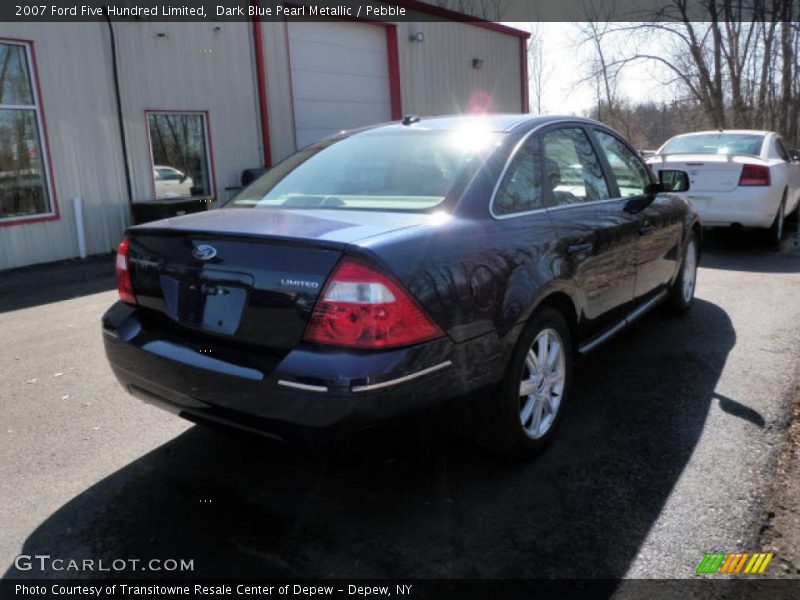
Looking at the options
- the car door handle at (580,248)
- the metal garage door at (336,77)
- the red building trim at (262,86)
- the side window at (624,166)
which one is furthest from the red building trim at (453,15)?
the car door handle at (580,248)

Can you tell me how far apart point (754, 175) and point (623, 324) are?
5.34 meters

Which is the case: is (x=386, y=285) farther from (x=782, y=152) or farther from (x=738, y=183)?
(x=782, y=152)

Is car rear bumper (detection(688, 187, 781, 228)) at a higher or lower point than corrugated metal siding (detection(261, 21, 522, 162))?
lower

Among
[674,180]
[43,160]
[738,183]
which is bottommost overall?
[738,183]

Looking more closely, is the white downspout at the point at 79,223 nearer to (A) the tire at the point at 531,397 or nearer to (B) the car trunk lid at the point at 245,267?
(B) the car trunk lid at the point at 245,267

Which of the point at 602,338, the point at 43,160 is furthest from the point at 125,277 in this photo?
the point at 43,160

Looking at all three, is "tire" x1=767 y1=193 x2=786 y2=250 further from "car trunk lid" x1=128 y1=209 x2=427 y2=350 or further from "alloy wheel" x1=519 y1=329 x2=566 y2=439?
"car trunk lid" x1=128 y1=209 x2=427 y2=350

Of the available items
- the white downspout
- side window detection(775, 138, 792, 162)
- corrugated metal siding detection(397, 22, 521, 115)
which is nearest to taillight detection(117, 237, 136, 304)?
the white downspout

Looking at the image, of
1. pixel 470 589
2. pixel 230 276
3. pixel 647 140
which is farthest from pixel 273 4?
pixel 647 140

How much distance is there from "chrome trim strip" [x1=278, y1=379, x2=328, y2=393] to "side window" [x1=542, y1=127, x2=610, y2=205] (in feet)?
5.84

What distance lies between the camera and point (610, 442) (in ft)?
11.3

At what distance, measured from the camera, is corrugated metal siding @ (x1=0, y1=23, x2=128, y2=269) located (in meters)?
9.25

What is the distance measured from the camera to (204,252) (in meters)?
2.73

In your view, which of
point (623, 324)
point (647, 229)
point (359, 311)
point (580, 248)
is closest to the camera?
point (359, 311)
